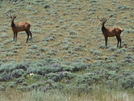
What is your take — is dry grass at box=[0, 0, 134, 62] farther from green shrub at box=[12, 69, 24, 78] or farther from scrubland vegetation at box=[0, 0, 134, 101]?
green shrub at box=[12, 69, 24, 78]

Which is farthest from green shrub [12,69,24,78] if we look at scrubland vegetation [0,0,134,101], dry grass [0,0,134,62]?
dry grass [0,0,134,62]

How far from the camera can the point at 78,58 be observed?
45.7ft

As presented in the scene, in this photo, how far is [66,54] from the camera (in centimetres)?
1496

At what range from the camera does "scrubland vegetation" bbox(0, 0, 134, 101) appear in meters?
7.88

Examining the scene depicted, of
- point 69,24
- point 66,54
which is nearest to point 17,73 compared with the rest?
point 66,54

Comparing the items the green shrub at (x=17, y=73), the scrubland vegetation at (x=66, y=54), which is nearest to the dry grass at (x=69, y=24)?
the scrubland vegetation at (x=66, y=54)

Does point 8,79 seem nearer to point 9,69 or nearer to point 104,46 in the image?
point 9,69

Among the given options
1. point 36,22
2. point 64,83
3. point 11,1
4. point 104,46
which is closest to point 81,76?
point 64,83

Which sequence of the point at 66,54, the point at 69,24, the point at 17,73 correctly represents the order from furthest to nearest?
the point at 69,24, the point at 66,54, the point at 17,73

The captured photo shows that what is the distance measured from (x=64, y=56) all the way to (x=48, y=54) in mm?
1124

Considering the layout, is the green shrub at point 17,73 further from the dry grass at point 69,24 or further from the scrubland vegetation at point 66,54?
the dry grass at point 69,24

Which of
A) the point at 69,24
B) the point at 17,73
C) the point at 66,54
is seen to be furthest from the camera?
the point at 69,24

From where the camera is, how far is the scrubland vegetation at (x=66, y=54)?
788 cm

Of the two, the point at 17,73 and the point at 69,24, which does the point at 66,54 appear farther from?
the point at 69,24
